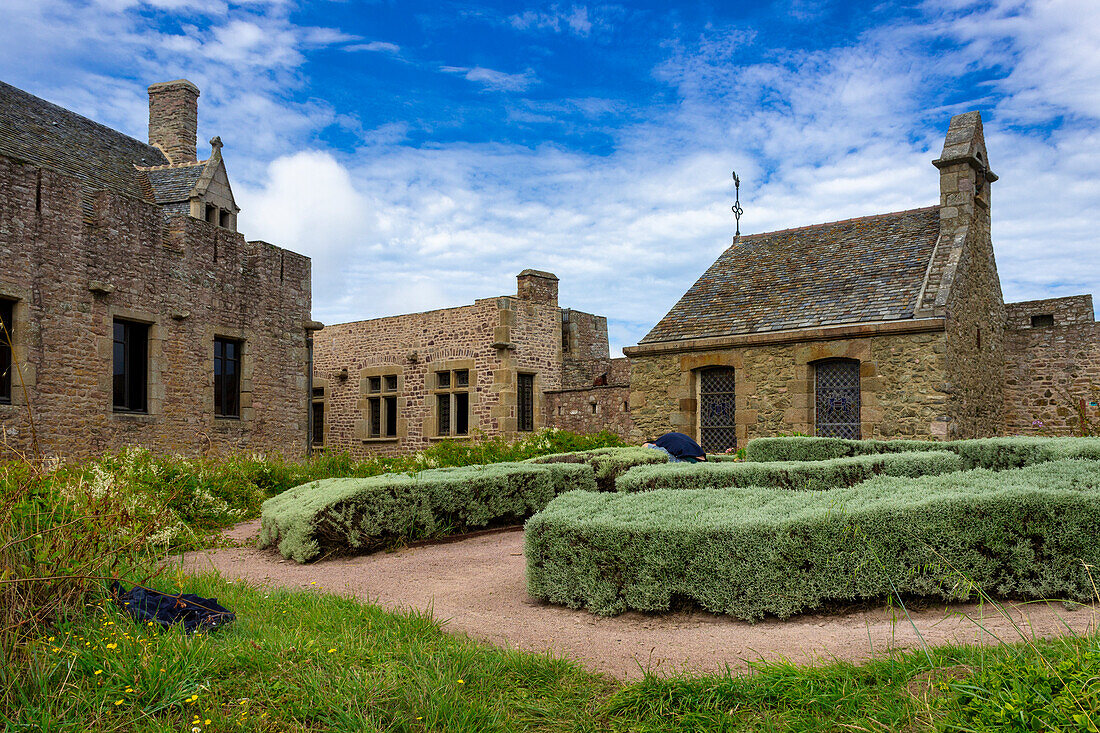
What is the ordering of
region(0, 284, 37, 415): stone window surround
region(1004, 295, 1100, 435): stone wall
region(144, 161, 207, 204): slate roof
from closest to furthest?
1. region(0, 284, 37, 415): stone window surround
2. region(1004, 295, 1100, 435): stone wall
3. region(144, 161, 207, 204): slate roof

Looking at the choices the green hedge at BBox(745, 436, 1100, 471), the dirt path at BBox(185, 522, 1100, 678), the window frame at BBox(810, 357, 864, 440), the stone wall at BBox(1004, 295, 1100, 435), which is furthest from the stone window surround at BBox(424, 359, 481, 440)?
the dirt path at BBox(185, 522, 1100, 678)

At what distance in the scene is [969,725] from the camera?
3.10 metres

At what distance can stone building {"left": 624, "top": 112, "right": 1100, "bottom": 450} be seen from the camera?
14.6 meters

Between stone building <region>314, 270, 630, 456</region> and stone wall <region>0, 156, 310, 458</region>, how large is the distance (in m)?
4.53

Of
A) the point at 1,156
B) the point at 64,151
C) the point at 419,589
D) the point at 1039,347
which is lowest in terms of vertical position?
the point at 419,589

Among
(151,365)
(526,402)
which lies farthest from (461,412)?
(151,365)

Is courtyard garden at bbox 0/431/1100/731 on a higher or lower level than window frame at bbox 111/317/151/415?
lower

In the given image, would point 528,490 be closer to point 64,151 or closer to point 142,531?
point 142,531

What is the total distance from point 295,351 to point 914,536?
53.2ft

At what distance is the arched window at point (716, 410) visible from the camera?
16797 millimetres

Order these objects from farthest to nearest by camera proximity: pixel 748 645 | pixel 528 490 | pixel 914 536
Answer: pixel 528 490, pixel 914 536, pixel 748 645

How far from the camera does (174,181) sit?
18594 millimetres

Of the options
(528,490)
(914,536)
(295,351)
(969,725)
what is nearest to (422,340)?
(295,351)

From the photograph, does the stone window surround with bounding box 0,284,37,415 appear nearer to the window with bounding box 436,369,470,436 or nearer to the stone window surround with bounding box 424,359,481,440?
the stone window surround with bounding box 424,359,481,440
